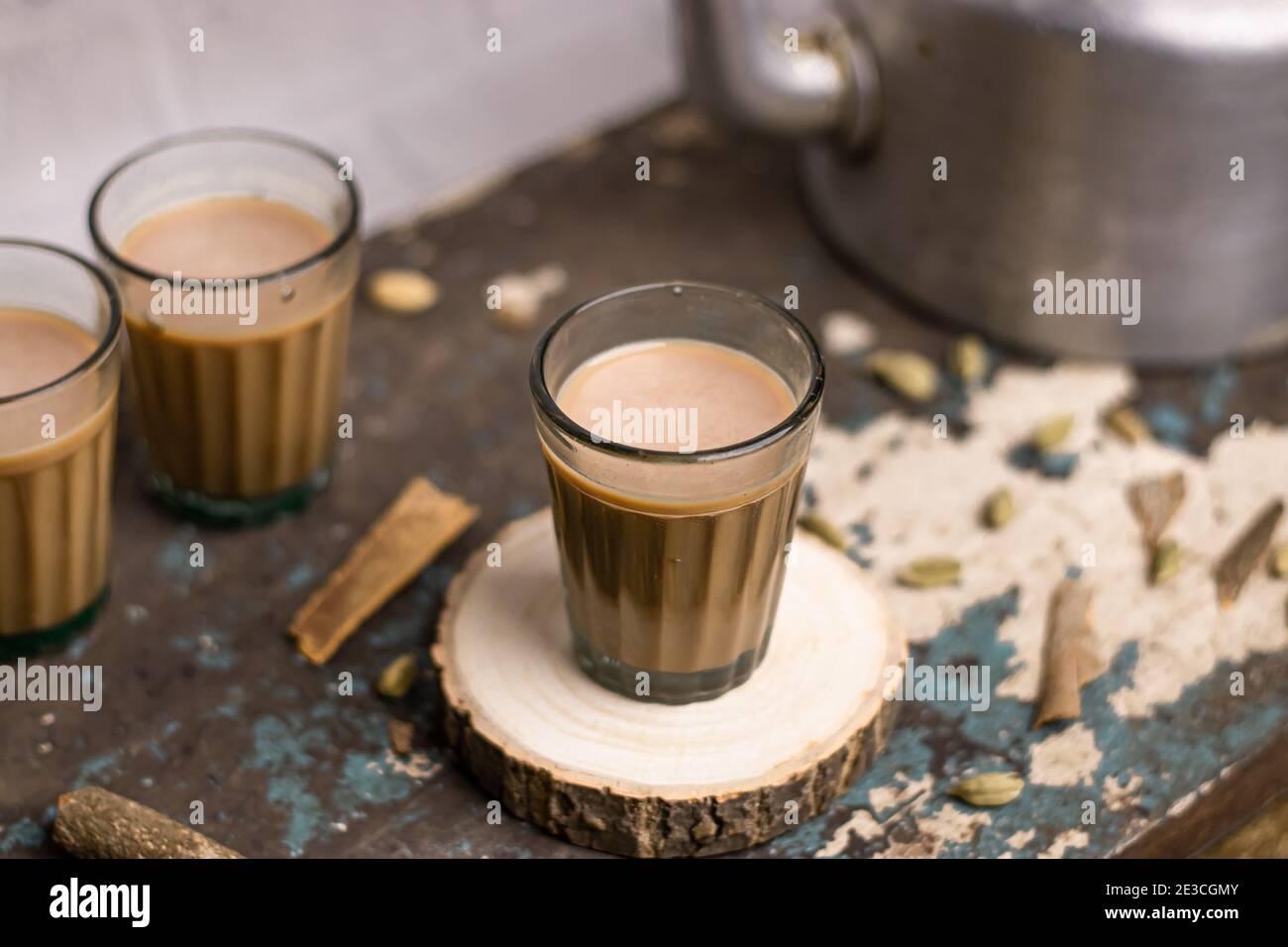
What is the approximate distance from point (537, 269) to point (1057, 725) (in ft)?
2.19

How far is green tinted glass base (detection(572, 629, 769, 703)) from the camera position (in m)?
0.99

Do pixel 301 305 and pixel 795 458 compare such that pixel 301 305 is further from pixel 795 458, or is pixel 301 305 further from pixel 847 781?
pixel 847 781

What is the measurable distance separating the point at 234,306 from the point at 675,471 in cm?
38

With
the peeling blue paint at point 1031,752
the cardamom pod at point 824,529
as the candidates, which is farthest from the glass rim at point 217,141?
the peeling blue paint at point 1031,752

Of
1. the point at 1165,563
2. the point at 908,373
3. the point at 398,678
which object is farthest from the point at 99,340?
the point at 1165,563

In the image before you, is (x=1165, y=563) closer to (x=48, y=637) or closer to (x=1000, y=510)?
(x=1000, y=510)

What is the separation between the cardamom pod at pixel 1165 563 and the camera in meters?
1.15

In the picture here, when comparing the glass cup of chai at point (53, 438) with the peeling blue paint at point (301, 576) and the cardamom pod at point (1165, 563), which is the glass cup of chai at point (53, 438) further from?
the cardamom pod at point (1165, 563)

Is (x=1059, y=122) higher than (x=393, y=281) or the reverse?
higher

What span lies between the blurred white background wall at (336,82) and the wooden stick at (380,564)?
435 millimetres

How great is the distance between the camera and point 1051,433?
1.27 m

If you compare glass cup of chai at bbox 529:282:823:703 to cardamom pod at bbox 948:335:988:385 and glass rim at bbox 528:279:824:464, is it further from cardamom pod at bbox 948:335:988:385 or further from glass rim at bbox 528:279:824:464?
cardamom pod at bbox 948:335:988:385
